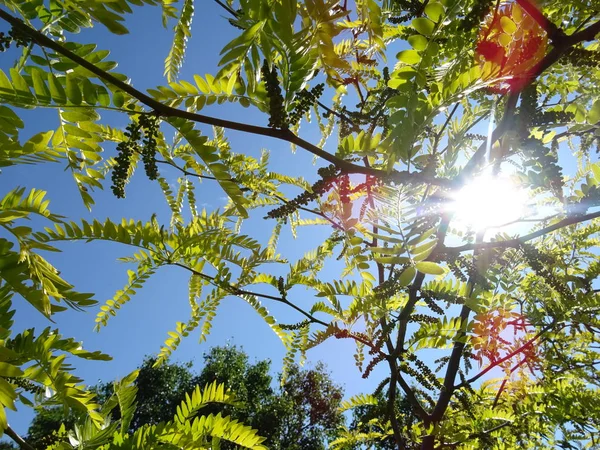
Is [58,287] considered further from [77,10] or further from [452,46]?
[452,46]

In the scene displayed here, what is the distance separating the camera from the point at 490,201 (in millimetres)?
1008

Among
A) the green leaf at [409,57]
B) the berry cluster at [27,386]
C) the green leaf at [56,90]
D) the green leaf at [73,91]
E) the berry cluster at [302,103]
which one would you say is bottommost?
the berry cluster at [27,386]

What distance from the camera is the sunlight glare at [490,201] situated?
895mm

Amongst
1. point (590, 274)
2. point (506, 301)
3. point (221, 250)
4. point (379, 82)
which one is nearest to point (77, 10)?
point (221, 250)

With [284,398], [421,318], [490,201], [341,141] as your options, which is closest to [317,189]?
[341,141]

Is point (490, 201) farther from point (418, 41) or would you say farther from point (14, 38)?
point (14, 38)

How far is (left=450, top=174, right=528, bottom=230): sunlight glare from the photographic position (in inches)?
35.2

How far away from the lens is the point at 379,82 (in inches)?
80.5

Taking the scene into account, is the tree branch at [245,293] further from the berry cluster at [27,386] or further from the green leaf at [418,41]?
the green leaf at [418,41]

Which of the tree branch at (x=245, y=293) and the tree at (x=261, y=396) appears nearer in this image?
the tree branch at (x=245, y=293)

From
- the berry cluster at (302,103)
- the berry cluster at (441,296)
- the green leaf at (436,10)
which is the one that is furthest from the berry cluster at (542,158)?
the berry cluster at (441,296)

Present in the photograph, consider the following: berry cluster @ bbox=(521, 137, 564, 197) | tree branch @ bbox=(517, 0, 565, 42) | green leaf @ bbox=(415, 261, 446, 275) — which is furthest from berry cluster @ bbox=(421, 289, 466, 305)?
tree branch @ bbox=(517, 0, 565, 42)

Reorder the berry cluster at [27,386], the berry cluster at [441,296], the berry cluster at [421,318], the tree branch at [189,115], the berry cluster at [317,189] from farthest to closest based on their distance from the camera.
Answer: the berry cluster at [421,318] < the berry cluster at [441,296] < the berry cluster at [27,386] < the berry cluster at [317,189] < the tree branch at [189,115]

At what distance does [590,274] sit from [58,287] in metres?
2.42
